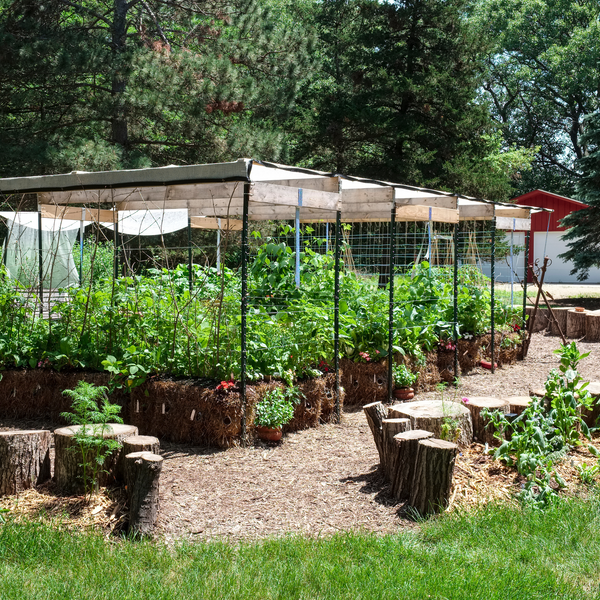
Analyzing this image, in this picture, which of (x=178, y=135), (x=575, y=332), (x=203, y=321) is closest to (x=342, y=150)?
(x=178, y=135)

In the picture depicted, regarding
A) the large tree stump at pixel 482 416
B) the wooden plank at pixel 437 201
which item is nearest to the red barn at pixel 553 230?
the wooden plank at pixel 437 201

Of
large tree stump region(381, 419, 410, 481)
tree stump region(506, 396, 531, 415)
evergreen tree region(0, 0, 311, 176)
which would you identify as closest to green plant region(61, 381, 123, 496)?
large tree stump region(381, 419, 410, 481)

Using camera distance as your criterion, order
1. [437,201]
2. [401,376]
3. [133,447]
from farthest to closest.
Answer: [437,201] < [401,376] < [133,447]

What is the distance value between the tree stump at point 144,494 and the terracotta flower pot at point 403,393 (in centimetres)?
391

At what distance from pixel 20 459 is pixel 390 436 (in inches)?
84.6

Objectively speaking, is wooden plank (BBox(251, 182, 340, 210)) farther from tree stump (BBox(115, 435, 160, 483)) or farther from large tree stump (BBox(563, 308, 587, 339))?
large tree stump (BBox(563, 308, 587, 339))

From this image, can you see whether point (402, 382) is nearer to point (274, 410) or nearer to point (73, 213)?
point (274, 410)

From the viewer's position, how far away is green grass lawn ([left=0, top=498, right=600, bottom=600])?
2842mm

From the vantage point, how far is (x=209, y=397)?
17.3 feet

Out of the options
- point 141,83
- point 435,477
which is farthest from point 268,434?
point 141,83

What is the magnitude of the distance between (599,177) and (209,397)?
554 inches

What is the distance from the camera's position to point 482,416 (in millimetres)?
4715

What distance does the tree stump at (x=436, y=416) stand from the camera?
14.8ft

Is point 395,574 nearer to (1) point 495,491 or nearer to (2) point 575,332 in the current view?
(1) point 495,491
